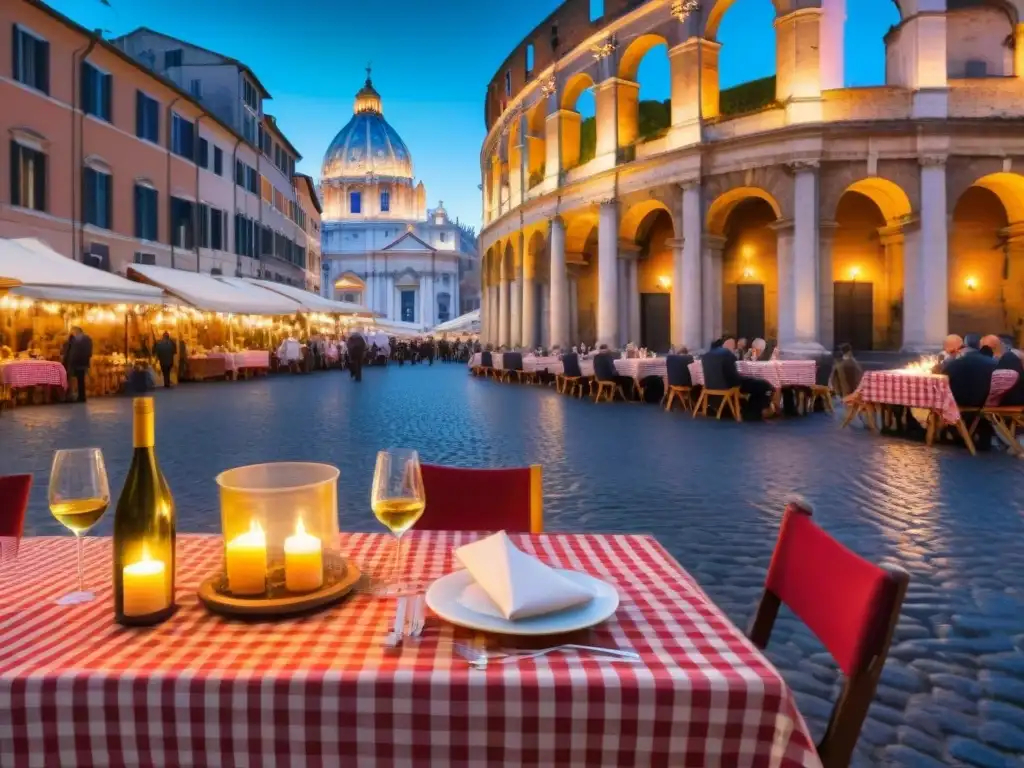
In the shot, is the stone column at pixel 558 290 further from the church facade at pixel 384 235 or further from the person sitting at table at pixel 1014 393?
the church facade at pixel 384 235

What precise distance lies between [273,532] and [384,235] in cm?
8392

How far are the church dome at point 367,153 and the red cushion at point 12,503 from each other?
87.0m

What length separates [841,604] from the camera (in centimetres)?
168

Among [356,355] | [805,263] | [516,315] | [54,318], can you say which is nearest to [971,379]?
[805,263]

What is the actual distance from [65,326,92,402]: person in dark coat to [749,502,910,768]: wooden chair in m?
16.5

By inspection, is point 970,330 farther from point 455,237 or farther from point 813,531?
point 455,237

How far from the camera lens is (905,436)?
10.4m

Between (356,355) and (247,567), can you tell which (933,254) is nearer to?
(356,355)

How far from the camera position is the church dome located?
85812 millimetres

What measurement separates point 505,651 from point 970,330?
22.4 meters

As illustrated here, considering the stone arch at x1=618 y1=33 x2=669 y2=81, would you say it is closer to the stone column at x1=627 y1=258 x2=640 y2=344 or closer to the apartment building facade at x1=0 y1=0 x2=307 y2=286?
the stone column at x1=627 y1=258 x2=640 y2=344

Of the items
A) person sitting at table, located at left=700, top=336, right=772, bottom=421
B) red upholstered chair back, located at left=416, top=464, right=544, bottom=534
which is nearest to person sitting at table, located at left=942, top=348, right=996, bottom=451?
person sitting at table, located at left=700, top=336, right=772, bottom=421

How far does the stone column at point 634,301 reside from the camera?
2500 centimetres

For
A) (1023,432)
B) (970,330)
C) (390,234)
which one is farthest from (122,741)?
(390,234)
